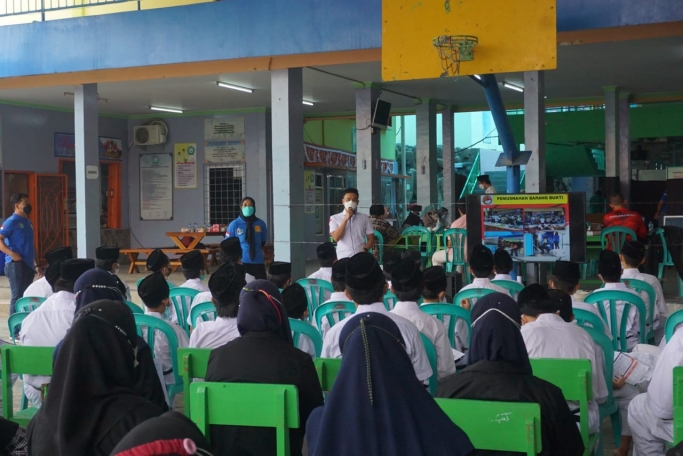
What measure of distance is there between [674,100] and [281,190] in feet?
29.6

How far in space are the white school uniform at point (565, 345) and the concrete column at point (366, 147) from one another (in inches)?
345

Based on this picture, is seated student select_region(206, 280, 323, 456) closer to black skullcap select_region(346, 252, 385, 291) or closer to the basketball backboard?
black skullcap select_region(346, 252, 385, 291)

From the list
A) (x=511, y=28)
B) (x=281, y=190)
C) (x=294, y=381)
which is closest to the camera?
(x=294, y=381)

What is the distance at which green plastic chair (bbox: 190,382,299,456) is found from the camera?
2811 millimetres

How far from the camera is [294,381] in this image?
3113 mm

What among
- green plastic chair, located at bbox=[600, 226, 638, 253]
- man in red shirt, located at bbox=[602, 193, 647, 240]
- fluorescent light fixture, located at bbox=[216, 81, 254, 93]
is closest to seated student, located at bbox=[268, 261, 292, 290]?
green plastic chair, located at bbox=[600, 226, 638, 253]

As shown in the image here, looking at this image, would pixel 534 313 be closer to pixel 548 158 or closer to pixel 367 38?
pixel 367 38

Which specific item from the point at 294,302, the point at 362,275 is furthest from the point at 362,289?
the point at 294,302

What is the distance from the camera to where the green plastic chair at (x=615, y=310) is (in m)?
5.22

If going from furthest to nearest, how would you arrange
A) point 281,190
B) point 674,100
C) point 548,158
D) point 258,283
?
point 548,158 < point 674,100 < point 281,190 < point 258,283

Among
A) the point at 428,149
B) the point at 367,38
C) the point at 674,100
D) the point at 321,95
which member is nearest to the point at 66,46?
the point at 367,38

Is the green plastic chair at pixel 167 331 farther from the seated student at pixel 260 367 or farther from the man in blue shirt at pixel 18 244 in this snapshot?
the man in blue shirt at pixel 18 244

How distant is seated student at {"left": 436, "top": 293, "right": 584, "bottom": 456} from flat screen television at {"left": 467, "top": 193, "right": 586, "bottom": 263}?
525cm

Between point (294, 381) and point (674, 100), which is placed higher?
point (674, 100)
